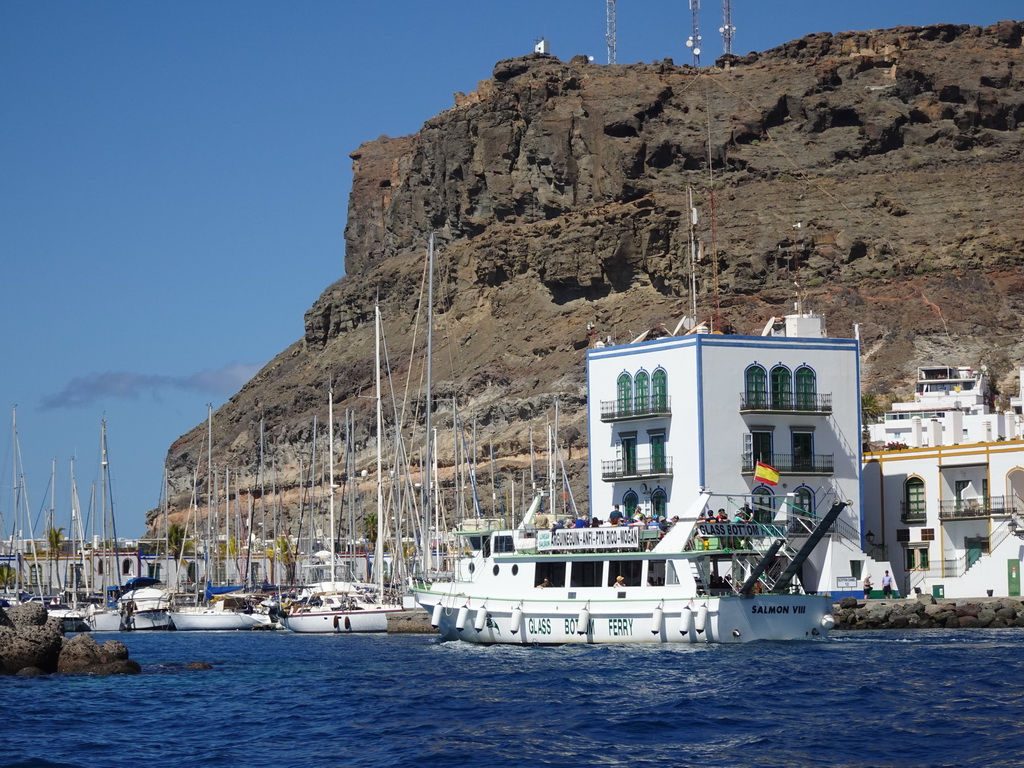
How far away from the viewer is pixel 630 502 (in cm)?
6775

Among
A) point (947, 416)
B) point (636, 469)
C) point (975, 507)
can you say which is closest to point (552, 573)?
point (636, 469)

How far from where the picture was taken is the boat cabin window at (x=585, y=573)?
51344 millimetres

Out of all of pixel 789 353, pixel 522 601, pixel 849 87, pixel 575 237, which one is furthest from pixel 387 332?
pixel 522 601

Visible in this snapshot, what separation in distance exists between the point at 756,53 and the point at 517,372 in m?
48.8

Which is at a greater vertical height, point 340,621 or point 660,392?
point 660,392

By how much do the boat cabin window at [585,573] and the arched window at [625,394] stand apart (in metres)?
16.7

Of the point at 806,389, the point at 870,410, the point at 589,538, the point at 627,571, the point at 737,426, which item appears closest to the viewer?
the point at 627,571

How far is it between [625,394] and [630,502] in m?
4.36

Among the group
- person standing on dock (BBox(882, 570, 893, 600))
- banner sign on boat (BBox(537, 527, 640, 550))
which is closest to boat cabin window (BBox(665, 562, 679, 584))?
banner sign on boat (BBox(537, 527, 640, 550))

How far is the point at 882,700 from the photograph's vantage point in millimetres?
36125

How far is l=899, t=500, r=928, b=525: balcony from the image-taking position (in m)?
68.7

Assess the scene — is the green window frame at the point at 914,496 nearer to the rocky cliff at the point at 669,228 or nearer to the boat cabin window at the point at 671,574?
the boat cabin window at the point at 671,574

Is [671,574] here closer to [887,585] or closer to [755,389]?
[755,389]

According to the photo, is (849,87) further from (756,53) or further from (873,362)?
(873,362)
